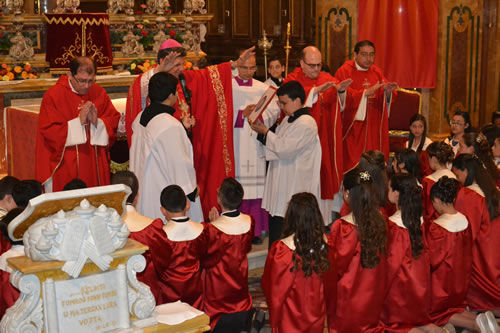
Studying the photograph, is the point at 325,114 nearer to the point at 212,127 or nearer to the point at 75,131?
the point at 212,127

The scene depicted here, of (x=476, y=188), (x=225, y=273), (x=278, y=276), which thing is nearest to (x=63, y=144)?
(x=225, y=273)

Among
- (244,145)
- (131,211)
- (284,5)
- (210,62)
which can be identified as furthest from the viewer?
(210,62)

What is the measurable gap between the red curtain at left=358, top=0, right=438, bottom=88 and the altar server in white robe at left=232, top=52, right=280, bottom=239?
14.1 feet

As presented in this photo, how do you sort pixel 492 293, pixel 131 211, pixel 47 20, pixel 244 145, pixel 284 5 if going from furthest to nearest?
pixel 284 5 < pixel 47 20 < pixel 244 145 < pixel 492 293 < pixel 131 211

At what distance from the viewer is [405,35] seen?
10203mm

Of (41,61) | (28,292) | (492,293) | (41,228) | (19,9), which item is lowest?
(492,293)

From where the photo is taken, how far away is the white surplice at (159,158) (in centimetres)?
518

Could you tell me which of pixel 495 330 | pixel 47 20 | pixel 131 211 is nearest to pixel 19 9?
pixel 47 20

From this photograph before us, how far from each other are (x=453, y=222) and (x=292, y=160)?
4.66ft

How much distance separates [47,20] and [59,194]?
4940mm

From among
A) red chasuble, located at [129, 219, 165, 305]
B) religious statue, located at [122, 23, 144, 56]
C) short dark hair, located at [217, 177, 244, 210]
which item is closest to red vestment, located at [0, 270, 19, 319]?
red chasuble, located at [129, 219, 165, 305]

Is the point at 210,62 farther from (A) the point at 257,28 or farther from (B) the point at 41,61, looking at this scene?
(B) the point at 41,61

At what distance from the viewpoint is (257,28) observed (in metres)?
15.1

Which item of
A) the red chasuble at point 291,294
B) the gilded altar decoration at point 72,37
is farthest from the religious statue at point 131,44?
the red chasuble at point 291,294
